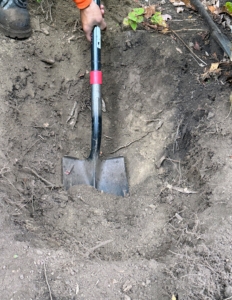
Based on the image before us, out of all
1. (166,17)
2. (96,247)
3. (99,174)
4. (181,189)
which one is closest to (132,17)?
(166,17)

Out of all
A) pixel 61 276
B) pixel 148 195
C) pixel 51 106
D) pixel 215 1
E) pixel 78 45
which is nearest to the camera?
pixel 61 276

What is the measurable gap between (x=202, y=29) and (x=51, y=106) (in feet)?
4.88

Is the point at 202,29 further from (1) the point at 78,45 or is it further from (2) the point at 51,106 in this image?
(2) the point at 51,106

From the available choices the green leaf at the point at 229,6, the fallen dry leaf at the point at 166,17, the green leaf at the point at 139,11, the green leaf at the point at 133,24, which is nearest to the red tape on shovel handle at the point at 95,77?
the green leaf at the point at 133,24

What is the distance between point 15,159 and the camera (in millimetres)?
2492

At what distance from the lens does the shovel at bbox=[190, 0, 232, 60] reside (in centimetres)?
297

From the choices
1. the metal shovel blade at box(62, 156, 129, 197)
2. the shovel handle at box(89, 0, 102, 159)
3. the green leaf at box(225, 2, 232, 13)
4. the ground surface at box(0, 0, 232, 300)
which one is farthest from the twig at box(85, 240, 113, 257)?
the green leaf at box(225, 2, 232, 13)

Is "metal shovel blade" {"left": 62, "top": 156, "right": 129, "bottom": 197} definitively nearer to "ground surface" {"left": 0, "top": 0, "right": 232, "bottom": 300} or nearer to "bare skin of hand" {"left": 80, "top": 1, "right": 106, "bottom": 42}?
"ground surface" {"left": 0, "top": 0, "right": 232, "bottom": 300}

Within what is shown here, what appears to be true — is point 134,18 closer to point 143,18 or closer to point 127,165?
point 143,18

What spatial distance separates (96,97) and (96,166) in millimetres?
529

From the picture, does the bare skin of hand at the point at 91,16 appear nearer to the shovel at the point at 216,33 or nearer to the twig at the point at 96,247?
the shovel at the point at 216,33

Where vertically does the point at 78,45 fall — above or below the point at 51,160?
above

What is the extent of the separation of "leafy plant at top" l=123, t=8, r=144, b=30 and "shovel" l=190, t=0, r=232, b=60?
0.58m

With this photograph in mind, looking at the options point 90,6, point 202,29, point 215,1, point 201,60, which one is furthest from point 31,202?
point 215,1
